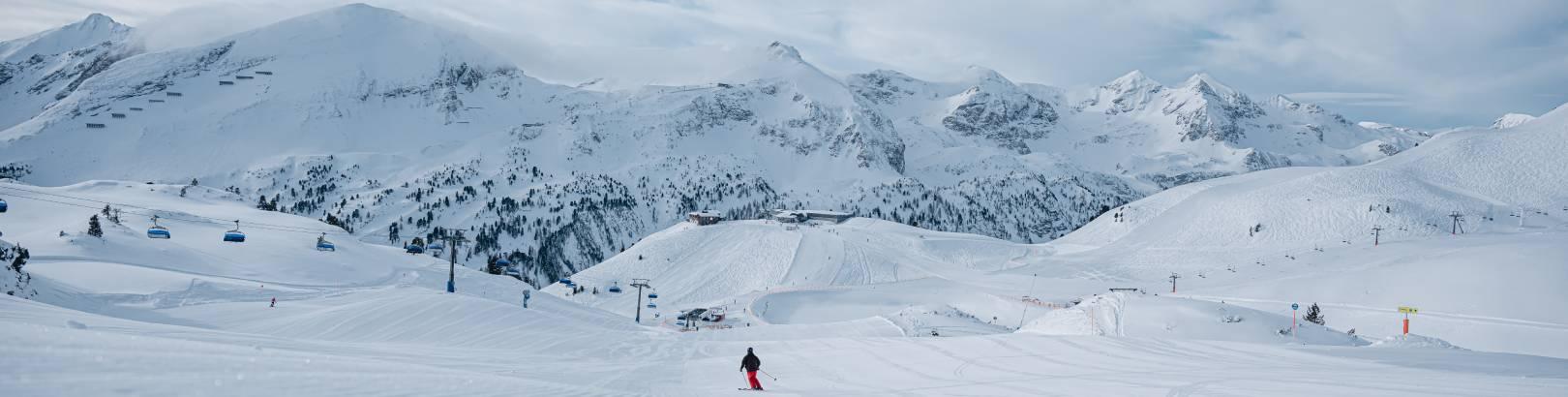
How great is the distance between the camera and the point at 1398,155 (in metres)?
154

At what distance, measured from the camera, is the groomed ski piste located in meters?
17.3

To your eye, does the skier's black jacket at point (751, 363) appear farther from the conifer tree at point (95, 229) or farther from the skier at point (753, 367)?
the conifer tree at point (95, 229)

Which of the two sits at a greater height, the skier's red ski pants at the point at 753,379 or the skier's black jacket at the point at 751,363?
the skier's black jacket at the point at 751,363

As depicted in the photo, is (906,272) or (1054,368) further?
(906,272)

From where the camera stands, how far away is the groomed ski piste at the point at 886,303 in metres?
17.3

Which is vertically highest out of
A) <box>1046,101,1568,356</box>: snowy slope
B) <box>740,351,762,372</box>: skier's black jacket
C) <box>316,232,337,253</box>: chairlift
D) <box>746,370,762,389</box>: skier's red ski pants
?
<box>1046,101,1568,356</box>: snowy slope

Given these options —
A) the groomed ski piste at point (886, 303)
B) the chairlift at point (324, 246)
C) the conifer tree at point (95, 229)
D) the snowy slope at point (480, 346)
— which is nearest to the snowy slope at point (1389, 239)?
the groomed ski piste at point (886, 303)

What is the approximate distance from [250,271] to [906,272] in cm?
8127

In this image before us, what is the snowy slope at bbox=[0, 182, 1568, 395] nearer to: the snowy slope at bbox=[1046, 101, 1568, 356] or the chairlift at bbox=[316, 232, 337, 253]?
the chairlift at bbox=[316, 232, 337, 253]

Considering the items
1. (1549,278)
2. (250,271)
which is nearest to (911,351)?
(250,271)

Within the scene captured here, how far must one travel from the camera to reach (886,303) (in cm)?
9250

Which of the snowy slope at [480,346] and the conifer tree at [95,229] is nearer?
the snowy slope at [480,346]

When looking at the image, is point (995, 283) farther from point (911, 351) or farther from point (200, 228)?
point (200, 228)

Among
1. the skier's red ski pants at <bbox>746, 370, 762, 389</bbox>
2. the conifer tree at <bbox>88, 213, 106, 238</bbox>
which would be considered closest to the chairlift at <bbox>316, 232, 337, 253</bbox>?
the conifer tree at <bbox>88, 213, 106, 238</bbox>
